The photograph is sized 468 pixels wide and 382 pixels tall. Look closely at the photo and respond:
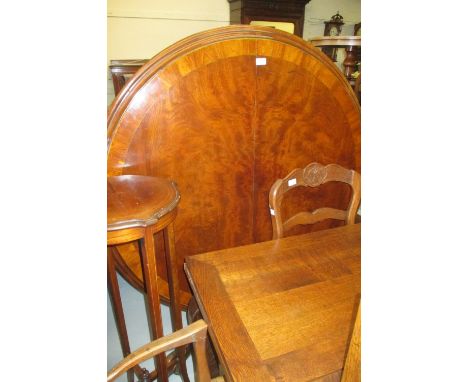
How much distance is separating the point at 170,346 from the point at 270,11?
343cm

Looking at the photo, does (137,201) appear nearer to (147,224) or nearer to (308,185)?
(147,224)

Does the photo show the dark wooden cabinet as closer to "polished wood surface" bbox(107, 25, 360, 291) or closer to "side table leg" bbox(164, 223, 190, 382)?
"polished wood surface" bbox(107, 25, 360, 291)

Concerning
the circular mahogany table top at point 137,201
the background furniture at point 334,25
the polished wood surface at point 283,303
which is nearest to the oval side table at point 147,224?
the circular mahogany table top at point 137,201

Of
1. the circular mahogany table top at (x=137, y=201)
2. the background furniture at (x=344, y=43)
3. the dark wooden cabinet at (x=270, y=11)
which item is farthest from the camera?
the dark wooden cabinet at (x=270, y=11)

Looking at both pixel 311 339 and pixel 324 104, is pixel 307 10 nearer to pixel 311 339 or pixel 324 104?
pixel 324 104

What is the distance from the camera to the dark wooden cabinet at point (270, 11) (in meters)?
3.38

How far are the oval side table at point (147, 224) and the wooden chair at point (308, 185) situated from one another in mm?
329

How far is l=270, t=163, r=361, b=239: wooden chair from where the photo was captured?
1175mm

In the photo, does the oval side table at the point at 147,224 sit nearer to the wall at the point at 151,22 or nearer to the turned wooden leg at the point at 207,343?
the turned wooden leg at the point at 207,343

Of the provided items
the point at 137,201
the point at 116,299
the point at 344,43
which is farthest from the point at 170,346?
the point at 344,43

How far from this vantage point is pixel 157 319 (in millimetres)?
1101

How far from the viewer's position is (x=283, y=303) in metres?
0.86

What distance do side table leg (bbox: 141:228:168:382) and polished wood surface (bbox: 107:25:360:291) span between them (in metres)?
0.37
